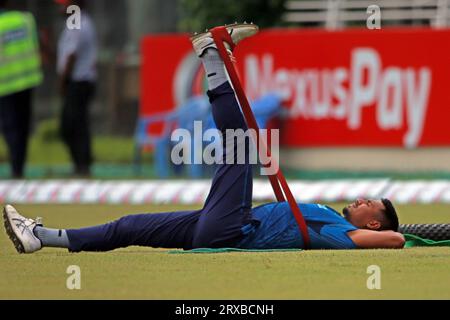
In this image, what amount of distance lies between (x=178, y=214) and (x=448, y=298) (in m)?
2.31

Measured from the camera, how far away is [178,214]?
9734 mm

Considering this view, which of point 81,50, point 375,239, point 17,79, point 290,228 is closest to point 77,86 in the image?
point 81,50

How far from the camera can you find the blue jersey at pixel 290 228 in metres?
9.75

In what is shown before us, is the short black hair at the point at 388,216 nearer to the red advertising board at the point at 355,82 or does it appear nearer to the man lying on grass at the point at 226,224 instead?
the man lying on grass at the point at 226,224

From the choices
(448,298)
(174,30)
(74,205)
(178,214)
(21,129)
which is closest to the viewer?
(448,298)

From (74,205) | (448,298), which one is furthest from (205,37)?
(74,205)

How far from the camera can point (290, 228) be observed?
32.1 ft

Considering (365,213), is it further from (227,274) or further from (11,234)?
(11,234)

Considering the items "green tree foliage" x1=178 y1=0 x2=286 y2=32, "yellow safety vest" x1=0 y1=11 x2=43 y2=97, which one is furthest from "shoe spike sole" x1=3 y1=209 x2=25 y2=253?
"green tree foliage" x1=178 y1=0 x2=286 y2=32

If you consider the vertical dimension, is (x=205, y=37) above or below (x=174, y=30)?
above

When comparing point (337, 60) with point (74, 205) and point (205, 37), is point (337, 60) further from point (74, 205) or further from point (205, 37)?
point (205, 37)

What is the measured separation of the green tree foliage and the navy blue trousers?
14.3 meters

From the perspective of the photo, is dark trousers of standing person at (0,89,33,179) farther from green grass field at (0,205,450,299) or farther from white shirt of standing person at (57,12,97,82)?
green grass field at (0,205,450,299)

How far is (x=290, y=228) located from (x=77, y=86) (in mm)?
9440
